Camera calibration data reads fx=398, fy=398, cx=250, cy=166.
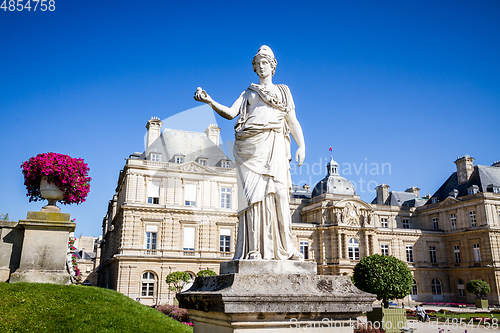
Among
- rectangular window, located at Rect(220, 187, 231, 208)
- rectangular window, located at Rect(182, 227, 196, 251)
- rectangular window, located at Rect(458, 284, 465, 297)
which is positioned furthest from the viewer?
rectangular window, located at Rect(458, 284, 465, 297)

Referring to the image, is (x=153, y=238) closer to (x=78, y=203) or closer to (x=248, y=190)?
(x=78, y=203)

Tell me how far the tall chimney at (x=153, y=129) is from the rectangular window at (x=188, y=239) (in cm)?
981

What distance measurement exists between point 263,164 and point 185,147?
115 ft

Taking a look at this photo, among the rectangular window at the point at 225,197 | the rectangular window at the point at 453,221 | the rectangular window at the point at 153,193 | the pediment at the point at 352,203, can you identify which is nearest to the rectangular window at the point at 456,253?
the rectangular window at the point at 453,221

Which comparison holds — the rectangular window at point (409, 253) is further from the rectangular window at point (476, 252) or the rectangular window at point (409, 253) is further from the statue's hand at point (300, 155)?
the statue's hand at point (300, 155)

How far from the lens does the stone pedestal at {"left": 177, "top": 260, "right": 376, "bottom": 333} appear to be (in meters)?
3.26

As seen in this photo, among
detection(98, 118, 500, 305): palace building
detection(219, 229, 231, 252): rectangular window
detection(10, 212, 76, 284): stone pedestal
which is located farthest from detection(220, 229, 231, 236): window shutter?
detection(10, 212, 76, 284): stone pedestal

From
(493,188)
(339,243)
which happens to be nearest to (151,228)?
(339,243)

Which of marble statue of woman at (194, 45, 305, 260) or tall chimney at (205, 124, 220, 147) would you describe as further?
tall chimney at (205, 124, 220, 147)

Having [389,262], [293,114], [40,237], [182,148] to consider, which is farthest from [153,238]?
[293,114]

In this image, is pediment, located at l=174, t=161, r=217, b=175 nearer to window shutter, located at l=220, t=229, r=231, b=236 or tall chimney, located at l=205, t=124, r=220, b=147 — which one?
window shutter, located at l=220, t=229, r=231, b=236

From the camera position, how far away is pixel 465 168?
47.6 m

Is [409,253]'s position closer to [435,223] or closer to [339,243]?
[435,223]

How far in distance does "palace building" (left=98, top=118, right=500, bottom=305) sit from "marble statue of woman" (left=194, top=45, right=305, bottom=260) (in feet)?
98.8
